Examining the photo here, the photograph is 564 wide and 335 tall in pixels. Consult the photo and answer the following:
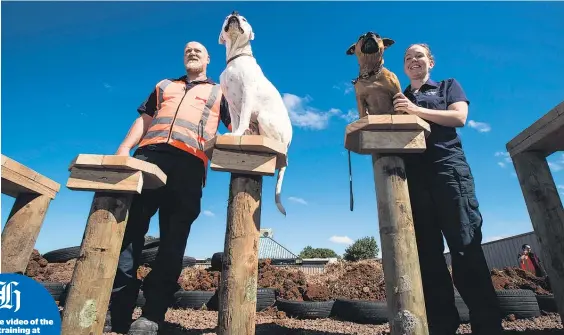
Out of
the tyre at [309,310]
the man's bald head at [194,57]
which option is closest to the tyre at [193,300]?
the tyre at [309,310]

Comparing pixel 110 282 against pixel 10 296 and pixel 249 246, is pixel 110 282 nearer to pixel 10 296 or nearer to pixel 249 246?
pixel 10 296

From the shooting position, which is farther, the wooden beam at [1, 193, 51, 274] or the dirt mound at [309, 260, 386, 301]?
the dirt mound at [309, 260, 386, 301]

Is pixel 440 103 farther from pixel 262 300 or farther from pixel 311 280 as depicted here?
pixel 311 280

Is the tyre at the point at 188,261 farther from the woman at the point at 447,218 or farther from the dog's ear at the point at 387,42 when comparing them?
the dog's ear at the point at 387,42

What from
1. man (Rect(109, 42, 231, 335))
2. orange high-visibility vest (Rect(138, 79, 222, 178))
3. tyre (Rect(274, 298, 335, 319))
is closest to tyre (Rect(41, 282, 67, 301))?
man (Rect(109, 42, 231, 335))

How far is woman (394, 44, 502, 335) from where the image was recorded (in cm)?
248

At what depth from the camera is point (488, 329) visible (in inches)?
93.0

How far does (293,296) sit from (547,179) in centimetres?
363

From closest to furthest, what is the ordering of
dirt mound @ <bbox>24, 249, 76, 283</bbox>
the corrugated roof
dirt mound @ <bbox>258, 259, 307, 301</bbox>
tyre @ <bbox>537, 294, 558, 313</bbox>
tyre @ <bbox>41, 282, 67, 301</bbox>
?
tyre @ <bbox>537, 294, 558, 313</bbox>, tyre @ <bbox>41, 282, 67, 301</bbox>, dirt mound @ <bbox>258, 259, 307, 301</bbox>, dirt mound @ <bbox>24, 249, 76, 283</bbox>, the corrugated roof

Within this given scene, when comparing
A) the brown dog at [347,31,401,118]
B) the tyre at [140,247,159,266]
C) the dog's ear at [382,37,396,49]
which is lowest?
the tyre at [140,247,159,266]

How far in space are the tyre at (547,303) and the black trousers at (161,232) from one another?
4.68m

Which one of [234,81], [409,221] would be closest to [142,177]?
[234,81]

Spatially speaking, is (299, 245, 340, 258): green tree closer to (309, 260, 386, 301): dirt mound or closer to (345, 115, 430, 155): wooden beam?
(309, 260, 386, 301): dirt mound

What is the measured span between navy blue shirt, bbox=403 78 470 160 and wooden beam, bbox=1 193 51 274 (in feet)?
12.8
